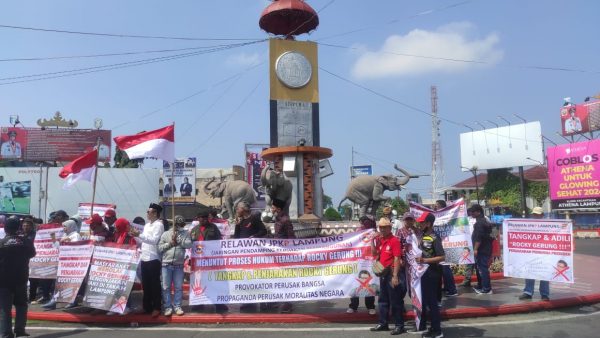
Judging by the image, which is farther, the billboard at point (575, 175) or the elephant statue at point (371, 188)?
the billboard at point (575, 175)

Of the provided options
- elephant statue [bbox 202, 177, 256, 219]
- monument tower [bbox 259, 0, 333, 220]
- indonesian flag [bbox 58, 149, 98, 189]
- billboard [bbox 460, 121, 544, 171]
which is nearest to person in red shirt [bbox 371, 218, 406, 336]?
indonesian flag [bbox 58, 149, 98, 189]

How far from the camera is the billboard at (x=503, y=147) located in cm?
4784

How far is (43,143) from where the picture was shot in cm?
4097

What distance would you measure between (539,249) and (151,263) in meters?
6.65

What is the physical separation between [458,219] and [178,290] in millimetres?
5366

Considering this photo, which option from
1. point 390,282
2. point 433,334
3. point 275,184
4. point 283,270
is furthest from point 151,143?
point 433,334

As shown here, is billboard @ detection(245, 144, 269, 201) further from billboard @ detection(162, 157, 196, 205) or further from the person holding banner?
the person holding banner

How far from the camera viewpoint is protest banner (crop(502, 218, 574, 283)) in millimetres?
8289

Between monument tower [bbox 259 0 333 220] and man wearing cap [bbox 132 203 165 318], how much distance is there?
825cm

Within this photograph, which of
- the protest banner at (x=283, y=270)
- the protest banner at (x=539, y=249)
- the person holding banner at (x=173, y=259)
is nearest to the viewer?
the protest banner at (x=283, y=270)

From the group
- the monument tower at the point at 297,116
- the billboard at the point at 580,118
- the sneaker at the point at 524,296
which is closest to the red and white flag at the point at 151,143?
the sneaker at the point at 524,296

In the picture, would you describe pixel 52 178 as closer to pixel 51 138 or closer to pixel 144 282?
pixel 51 138

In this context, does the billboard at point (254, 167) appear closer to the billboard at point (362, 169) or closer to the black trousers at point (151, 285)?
the billboard at point (362, 169)

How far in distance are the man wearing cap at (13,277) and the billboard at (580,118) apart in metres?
46.4
